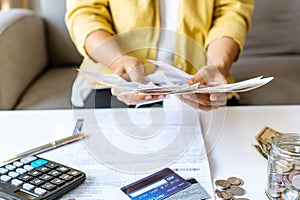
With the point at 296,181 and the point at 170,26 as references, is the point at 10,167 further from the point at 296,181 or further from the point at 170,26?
the point at 170,26

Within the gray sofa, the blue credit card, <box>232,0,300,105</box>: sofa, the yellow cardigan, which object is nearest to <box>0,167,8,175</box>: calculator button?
the blue credit card

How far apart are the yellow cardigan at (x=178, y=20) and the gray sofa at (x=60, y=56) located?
21 centimetres

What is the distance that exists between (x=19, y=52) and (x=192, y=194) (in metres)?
0.86

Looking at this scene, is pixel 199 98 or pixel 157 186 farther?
pixel 199 98

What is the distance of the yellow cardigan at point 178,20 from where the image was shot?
3.63 feet

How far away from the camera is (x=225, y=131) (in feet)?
2.71

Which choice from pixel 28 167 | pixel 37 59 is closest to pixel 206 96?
pixel 28 167

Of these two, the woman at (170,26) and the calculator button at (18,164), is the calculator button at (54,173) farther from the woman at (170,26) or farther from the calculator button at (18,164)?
the woman at (170,26)

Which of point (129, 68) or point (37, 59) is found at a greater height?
point (129, 68)

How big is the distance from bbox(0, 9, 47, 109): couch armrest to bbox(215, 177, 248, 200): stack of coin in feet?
2.46

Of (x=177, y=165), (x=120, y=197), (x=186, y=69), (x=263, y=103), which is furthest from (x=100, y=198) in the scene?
(x=263, y=103)

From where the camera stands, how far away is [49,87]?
1.36 m

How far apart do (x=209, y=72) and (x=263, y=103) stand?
44 centimetres

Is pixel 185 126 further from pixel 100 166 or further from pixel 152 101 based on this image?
pixel 100 166
